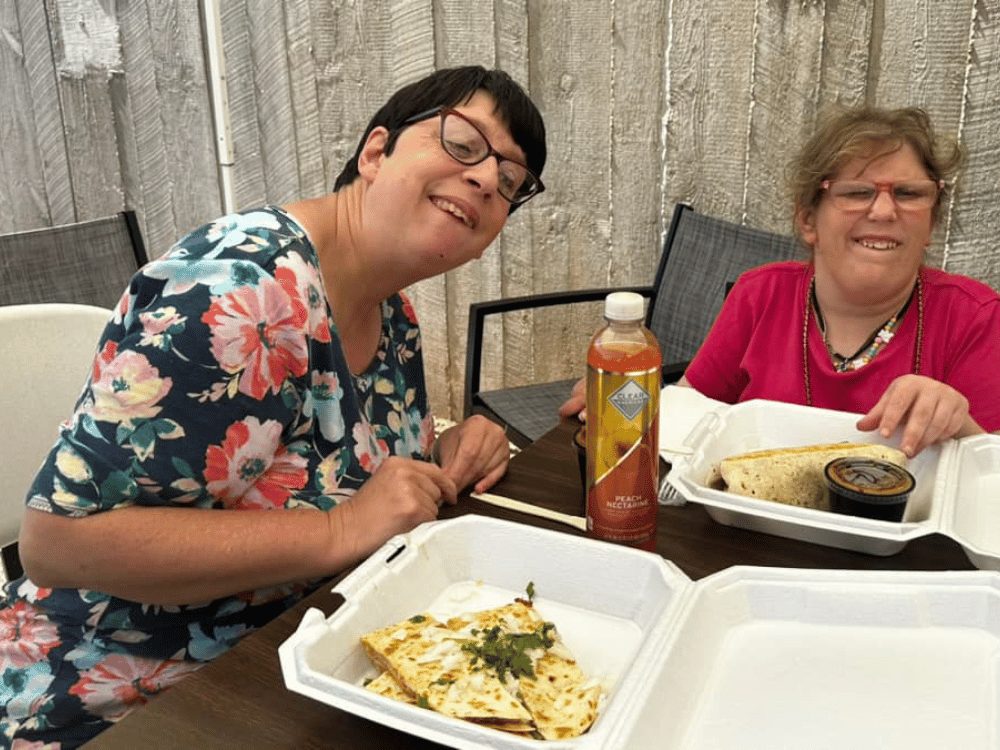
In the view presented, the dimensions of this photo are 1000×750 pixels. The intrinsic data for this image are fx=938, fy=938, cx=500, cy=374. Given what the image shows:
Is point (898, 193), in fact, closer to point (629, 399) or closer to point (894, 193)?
point (894, 193)

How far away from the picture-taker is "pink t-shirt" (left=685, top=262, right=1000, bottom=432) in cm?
164

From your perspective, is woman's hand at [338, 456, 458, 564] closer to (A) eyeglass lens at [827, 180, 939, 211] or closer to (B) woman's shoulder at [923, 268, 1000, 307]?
(A) eyeglass lens at [827, 180, 939, 211]

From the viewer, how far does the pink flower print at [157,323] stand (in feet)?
3.45

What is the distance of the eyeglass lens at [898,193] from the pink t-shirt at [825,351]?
177 mm

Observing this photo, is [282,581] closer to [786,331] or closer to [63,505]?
[63,505]

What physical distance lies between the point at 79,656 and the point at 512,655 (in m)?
0.64

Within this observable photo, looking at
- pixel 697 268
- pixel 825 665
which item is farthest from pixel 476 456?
pixel 697 268

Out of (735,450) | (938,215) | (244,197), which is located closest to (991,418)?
(938,215)

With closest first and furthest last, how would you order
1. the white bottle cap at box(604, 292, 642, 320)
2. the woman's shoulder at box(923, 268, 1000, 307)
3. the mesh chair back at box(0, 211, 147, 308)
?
the white bottle cap at box(604, 292, 642, 320), the woman's shoulder at box(923, 268, 1000, 307), the mesh chair back at box(0, 211, 147, 308)

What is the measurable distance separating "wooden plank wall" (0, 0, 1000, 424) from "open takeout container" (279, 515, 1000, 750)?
1725 mm

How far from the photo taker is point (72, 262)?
2227mm

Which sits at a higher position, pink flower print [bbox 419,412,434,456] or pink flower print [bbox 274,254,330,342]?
pink flower print [bbox 274,254,330,342]

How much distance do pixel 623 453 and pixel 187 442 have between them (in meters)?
0.50

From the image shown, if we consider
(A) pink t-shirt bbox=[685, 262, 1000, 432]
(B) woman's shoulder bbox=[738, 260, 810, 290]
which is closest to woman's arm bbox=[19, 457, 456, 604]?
(A) pink t-shirt bbox=[685, 262, 1000, 432]
